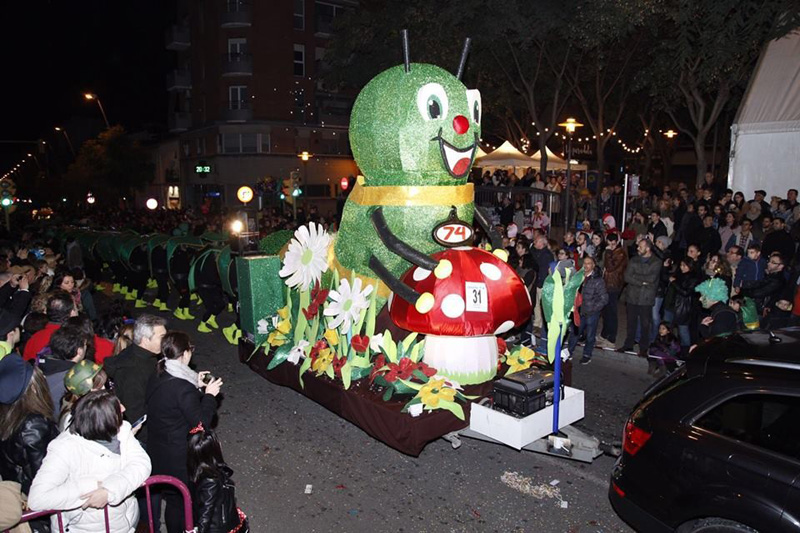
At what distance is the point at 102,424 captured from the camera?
3.08 m

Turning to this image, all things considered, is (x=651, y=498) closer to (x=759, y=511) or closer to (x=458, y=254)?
(x=759, y=511)

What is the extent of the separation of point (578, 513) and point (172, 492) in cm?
300

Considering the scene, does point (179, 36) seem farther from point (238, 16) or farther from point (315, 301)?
point (315, 301)

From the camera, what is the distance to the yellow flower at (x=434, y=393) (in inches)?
213

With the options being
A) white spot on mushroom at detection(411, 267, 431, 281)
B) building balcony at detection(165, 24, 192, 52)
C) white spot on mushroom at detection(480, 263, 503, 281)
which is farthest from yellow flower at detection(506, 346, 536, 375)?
building balcony at detection(165, 24, 192, 52)

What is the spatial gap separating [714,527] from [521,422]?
183 cm

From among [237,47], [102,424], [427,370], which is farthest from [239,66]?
[102,424]

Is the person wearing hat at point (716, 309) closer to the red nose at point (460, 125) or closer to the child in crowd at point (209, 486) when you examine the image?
the red nose at point (460, 125)

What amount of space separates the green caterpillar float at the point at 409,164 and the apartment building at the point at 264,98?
28.0m

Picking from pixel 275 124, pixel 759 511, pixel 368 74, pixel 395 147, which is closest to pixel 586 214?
pixel 368 74

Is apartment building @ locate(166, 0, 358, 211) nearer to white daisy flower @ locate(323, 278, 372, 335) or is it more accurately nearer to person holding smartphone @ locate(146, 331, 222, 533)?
white daisy flower @ locate(323, 278, 372, 335)

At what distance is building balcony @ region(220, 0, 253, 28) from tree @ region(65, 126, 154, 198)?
34.9ft

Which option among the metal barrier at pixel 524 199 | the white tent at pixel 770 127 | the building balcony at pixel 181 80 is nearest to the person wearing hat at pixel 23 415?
the metal barrier at pixel 524 199

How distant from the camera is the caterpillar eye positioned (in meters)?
5.82
